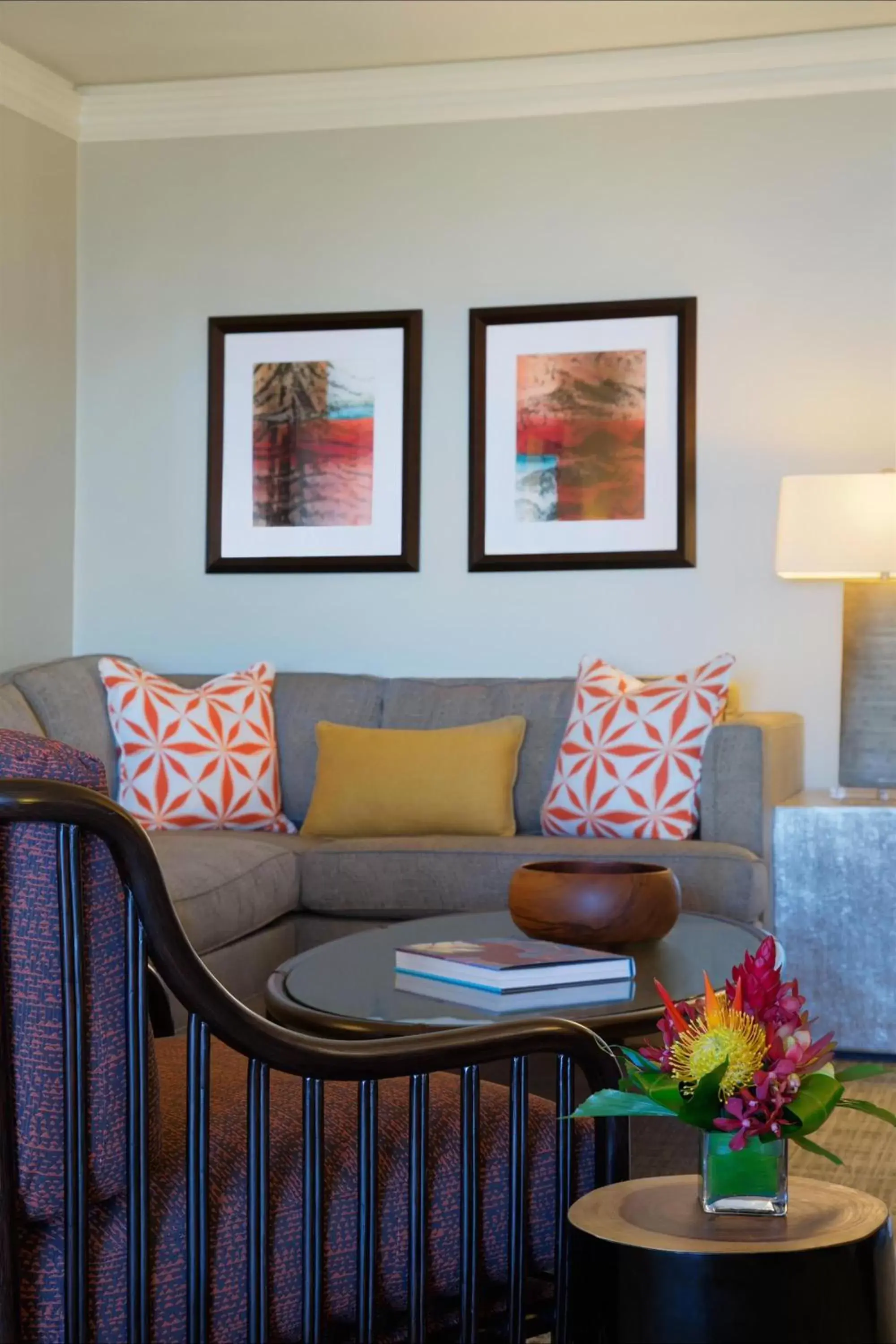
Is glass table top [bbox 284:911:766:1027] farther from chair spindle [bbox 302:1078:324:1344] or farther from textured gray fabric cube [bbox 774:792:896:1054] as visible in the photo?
textured gray fabric cube [bbox 774:792:896:1054]

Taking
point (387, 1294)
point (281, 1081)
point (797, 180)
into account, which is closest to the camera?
point (387, 1294)

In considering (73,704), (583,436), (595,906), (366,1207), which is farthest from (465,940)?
(583,436)

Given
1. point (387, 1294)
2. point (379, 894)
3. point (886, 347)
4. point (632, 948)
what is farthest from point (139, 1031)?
point (886, 347)

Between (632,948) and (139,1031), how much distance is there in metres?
1.29

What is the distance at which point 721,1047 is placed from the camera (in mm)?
1200

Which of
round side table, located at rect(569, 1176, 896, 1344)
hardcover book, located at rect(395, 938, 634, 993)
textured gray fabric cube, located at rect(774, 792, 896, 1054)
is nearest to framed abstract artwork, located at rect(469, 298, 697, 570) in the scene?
textured gray fabric cube, located at rect(774, 792, 896, 1054)

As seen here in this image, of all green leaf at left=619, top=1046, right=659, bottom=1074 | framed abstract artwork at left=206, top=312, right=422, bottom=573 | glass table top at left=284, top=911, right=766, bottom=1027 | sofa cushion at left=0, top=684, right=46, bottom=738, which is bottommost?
glass table top at left=284, top=911, right=766, bottom=1027

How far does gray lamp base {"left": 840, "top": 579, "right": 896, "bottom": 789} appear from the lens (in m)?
4.02

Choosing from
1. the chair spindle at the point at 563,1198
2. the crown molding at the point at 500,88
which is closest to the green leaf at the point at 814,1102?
Answer: the chair spindle at the point at 563,1198

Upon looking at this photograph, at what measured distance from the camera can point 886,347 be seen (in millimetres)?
4430

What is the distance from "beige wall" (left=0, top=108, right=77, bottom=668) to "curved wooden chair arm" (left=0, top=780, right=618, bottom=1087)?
3.52m

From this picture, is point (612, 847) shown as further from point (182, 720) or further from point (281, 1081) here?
point (281, 1081)

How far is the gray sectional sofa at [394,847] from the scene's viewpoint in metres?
3.37

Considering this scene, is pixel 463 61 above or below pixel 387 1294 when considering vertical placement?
above
